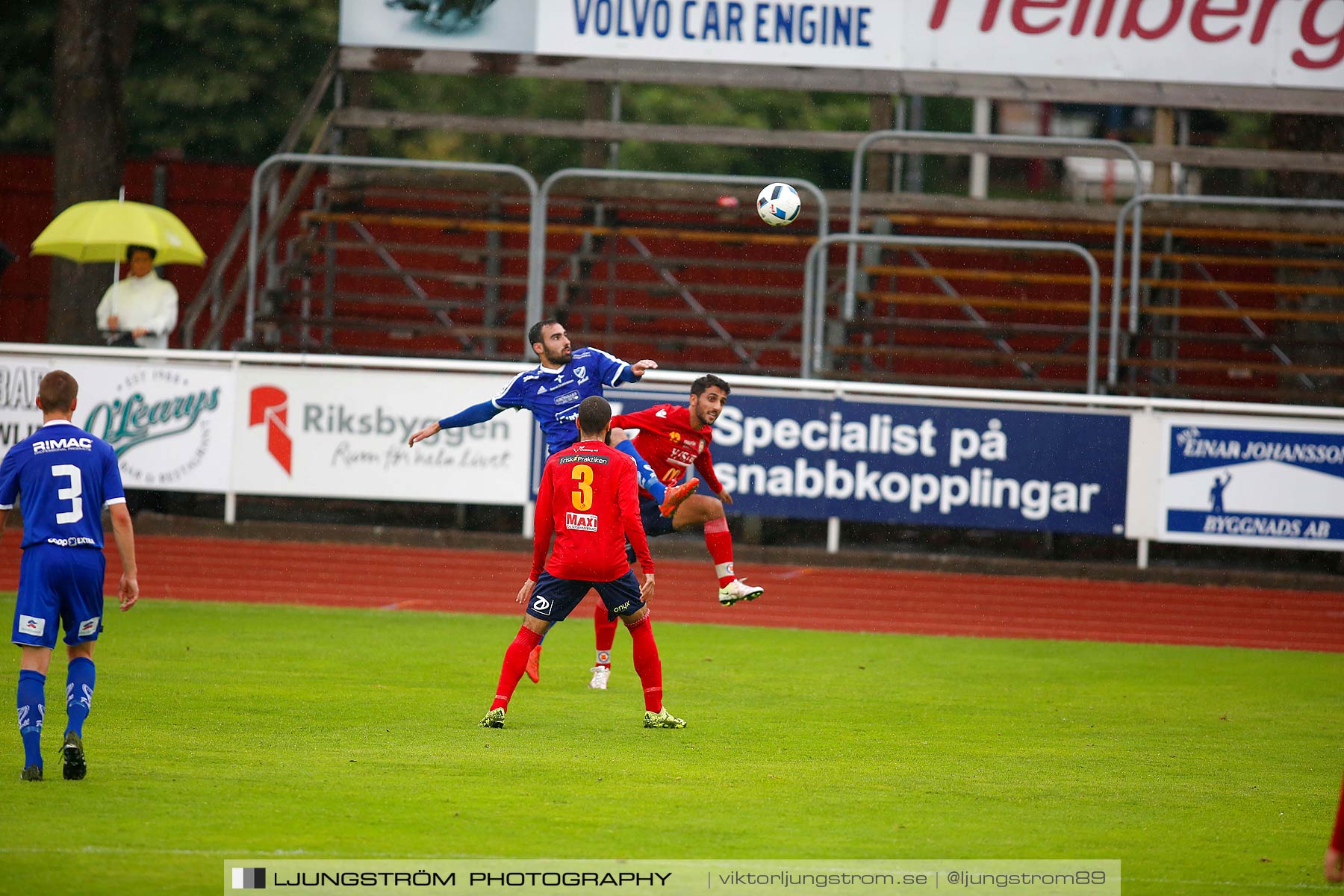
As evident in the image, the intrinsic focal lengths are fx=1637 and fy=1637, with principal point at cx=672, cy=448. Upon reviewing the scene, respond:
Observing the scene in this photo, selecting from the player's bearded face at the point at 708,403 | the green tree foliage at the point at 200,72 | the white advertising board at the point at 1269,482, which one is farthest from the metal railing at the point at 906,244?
the green tree foliage at the point at 200,72

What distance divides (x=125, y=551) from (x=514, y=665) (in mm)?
2369

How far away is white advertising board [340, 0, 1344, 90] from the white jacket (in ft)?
20.9

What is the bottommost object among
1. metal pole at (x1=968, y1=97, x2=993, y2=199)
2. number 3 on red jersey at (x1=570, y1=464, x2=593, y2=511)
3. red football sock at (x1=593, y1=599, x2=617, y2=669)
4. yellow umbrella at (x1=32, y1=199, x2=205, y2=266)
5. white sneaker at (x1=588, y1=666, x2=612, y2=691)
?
white sneaker at (x1=588, y1=666, x2=612, y2=691)

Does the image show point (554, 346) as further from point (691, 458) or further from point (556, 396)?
point (691, 458)

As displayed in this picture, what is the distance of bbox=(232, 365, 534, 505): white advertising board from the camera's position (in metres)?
17.8

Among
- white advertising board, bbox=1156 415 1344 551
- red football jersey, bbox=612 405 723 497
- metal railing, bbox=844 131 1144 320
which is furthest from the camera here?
metal railing, bbox=844 131 1144 320

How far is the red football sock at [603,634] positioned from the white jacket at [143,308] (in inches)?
381

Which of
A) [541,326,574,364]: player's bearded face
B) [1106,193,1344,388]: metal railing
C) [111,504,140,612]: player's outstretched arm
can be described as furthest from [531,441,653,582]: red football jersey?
[1106,193,1344,388]: metal railing

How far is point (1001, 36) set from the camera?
21375 millimetres

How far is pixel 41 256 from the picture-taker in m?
27.6

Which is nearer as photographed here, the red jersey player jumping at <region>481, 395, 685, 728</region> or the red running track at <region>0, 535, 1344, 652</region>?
the red jersey player jumping at <region>481, 395, 685, 728</region>

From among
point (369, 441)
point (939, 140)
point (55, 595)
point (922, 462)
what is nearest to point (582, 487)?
point (55, 595)

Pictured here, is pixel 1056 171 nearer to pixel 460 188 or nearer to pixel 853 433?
pixel 460 188

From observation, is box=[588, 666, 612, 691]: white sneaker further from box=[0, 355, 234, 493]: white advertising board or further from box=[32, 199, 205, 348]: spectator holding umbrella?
box=[32, 199, 205, 348]: spectator holding umbrella
